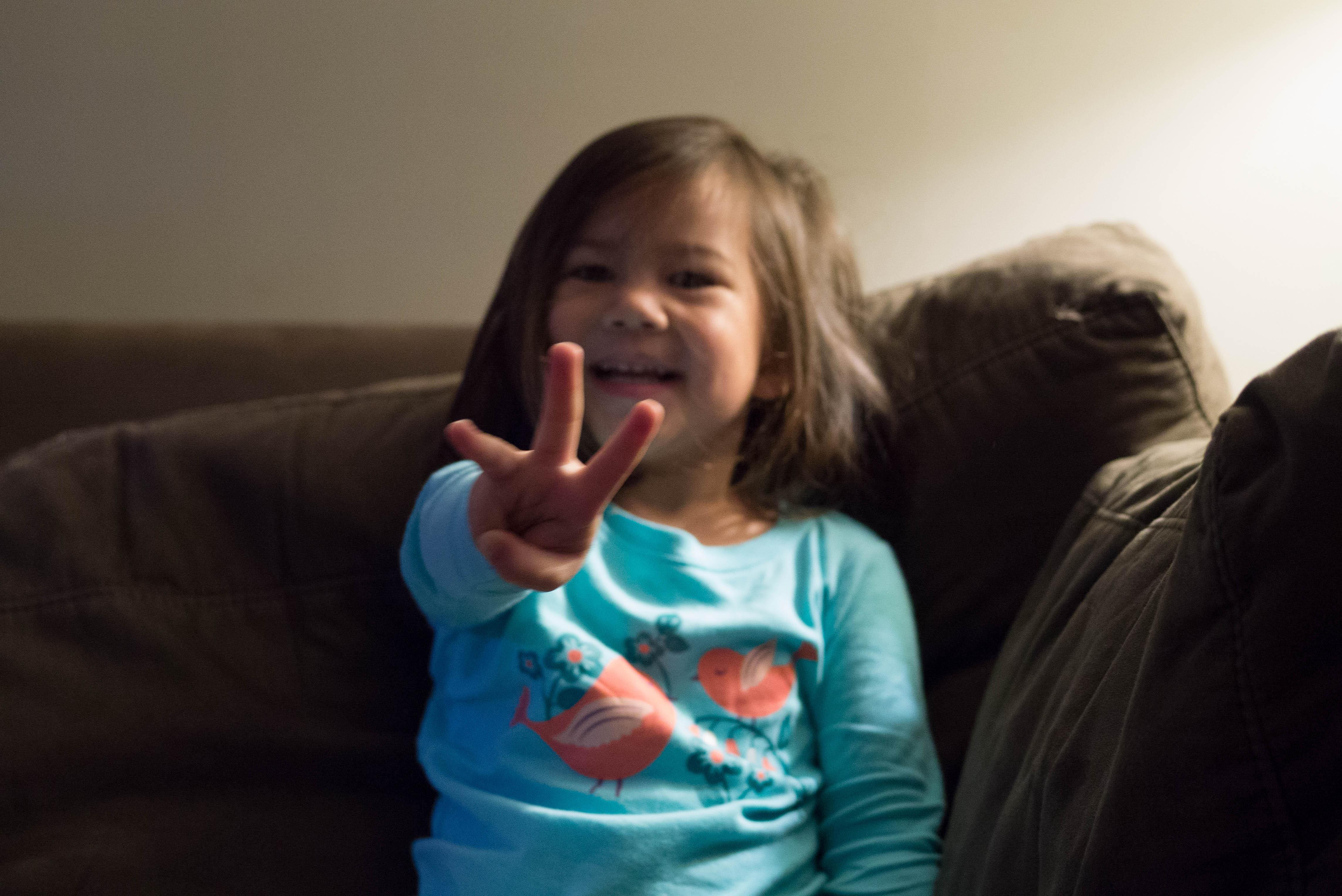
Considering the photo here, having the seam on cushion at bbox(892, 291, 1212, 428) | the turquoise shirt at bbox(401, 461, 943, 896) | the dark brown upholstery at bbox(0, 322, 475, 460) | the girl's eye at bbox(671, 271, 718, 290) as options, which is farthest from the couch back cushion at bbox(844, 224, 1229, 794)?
the dark brown upholstery at bbox(0, 322, 475, 460)

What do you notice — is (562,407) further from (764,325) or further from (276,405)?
(276,405)

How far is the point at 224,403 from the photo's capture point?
4.11 ft

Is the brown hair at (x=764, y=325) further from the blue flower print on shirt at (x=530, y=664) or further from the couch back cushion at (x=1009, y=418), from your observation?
the blue flower print on shirt at (x=530, y=664)

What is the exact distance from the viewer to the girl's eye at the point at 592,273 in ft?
3.02

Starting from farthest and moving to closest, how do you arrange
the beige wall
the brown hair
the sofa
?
the beige wall → the brown hair → the sofa

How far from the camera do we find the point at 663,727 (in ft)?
2.56

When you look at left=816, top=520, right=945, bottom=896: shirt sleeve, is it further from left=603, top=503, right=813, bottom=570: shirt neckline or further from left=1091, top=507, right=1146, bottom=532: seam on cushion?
left=1091, top=507, right=1146, bottom=532: seam on cushion

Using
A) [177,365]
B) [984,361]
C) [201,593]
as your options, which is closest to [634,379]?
[984,361]

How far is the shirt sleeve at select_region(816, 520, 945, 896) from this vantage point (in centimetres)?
78

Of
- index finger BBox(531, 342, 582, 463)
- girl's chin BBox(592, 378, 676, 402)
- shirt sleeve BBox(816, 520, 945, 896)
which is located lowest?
shirt sleeve BBox(816, 520, 945, 896)

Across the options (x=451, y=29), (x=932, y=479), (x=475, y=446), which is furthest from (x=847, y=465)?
(x=451, y=29)

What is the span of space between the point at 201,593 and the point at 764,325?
60 cm

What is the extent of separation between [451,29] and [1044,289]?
0.90m

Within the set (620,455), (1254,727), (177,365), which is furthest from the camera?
(177,365)
